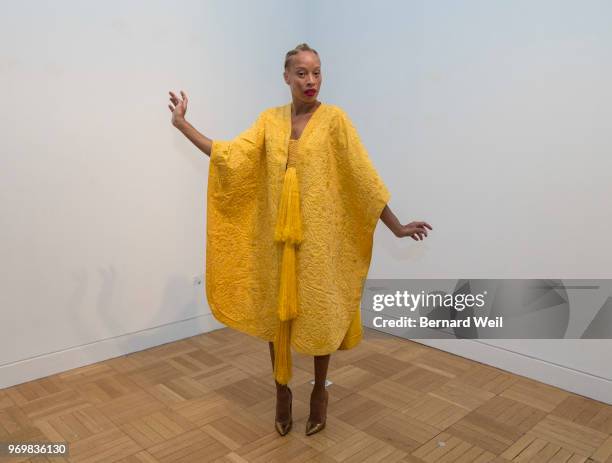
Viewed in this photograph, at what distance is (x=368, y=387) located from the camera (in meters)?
2.15

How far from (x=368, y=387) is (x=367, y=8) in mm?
1904

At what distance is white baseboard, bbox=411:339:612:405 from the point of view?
2033 millimetres

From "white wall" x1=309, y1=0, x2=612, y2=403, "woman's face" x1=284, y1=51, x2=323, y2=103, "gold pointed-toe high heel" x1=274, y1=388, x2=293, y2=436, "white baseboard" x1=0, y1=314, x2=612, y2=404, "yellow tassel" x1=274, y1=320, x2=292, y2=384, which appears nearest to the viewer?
"woman's face" x1=284, y1=51, x2=323, y2=103

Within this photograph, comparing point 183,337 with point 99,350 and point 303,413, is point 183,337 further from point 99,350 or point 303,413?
point 303,413

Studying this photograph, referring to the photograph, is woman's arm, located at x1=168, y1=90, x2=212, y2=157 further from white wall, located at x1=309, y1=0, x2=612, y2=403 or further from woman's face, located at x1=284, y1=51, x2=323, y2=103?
white wall, located at x1=309, y1=0, x2=612, y2=403

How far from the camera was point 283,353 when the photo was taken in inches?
66.3

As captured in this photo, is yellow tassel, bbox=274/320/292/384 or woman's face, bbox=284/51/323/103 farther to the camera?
yellow tassel, bbox=274/320/292/384

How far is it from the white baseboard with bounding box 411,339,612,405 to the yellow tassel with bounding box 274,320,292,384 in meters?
1.11

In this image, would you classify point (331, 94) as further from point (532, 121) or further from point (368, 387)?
point (368, 387)

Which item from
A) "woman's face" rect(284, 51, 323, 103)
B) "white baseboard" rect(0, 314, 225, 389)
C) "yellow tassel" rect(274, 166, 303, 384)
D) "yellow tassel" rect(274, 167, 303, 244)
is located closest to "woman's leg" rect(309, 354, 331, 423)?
"yellow tassel" rect(274, 166, 303, 384)

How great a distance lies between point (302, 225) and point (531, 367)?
1.34 metres

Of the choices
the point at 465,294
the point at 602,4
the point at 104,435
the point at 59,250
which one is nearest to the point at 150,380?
the point at 104,435

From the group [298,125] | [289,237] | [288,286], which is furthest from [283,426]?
[298,125]

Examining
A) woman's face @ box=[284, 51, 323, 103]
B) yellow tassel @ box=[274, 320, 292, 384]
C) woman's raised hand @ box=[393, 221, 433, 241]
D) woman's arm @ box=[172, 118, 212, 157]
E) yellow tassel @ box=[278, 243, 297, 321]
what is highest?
woman's face @ box=[284, 51, 323, 103]
